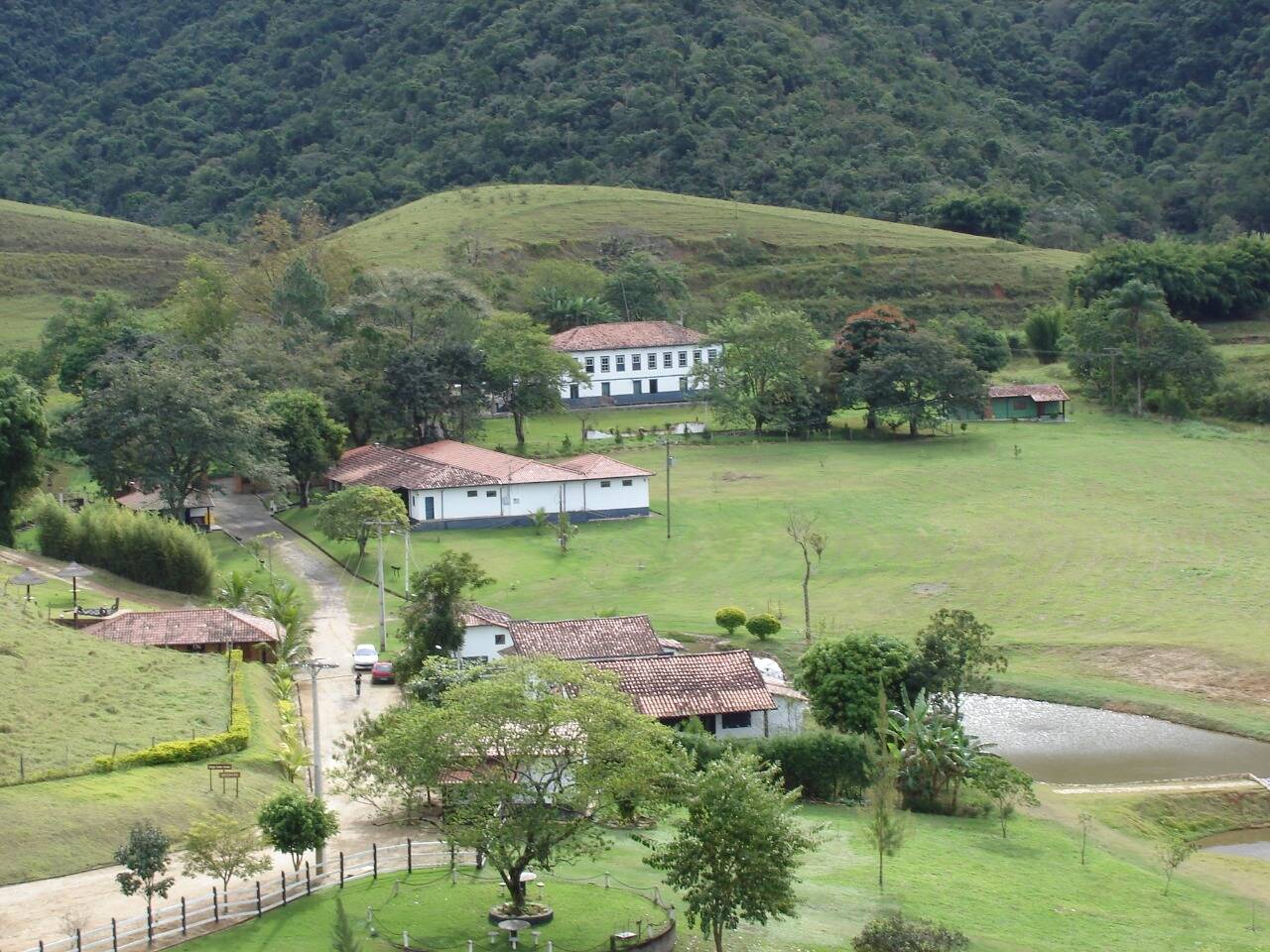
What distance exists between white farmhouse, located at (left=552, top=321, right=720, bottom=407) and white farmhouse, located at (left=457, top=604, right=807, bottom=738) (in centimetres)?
4917

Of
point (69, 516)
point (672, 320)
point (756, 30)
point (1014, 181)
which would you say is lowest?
point (69, 516)

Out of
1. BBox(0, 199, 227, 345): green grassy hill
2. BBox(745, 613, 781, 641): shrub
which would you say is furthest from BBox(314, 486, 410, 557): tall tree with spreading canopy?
BBox(0, 199, 227, 345): green grassy hill

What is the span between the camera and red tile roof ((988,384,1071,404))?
89.9 metres

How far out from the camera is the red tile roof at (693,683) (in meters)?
41.9

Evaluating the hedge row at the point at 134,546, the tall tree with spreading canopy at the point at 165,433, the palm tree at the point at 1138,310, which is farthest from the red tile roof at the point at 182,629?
the palm tree at the point at 1138,310

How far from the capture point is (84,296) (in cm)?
11750

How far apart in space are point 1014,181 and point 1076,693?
4491 inches

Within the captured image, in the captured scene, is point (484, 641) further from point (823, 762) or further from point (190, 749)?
point (190, 749)

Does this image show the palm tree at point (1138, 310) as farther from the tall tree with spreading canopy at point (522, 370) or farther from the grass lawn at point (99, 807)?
the grass lawn at point (99, 807)

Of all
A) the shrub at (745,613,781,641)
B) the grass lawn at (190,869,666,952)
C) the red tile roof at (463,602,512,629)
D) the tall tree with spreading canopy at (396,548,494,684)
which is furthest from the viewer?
the shrub at (745,613,781,641)

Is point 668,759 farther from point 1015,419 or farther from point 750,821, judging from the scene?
Result: point 1015,419

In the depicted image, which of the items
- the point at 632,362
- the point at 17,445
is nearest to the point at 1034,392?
the point at 632,362

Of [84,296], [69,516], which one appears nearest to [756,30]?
[84,296]

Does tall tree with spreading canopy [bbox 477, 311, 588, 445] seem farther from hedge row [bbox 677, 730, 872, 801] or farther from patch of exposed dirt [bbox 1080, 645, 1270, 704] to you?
hedge row [bbox 677, 730, 872, 801]
